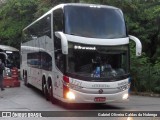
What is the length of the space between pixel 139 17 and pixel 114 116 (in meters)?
17.1

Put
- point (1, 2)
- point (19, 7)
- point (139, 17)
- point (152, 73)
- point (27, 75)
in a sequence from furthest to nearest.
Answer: point (1, 2)
point (19, 7)
point (139, 17)
point (27, 75)
point (152, 73)

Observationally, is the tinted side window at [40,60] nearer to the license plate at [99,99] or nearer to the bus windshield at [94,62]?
the bus windshield at [94,62]

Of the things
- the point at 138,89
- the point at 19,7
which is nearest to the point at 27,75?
the point at 138,89

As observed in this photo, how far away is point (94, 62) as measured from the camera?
1523 cm

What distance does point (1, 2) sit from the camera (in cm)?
5316

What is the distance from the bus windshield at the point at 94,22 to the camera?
51.1 feet

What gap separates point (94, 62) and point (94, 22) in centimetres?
170

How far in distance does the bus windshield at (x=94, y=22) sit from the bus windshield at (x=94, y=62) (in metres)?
0.57

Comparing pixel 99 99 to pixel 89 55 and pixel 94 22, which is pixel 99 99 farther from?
pixel 94 22

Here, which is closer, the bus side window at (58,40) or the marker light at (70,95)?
the marker light at (70,95)

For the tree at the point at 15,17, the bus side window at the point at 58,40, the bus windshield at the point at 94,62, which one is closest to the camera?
the bus windshield at the point at 94,62

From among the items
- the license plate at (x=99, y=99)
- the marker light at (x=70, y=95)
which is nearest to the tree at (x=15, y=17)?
the marker light at (x=70, y=95)

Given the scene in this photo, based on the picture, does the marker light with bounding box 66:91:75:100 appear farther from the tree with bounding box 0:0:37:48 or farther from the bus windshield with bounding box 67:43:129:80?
the tree with bounding box 0:0:37:48

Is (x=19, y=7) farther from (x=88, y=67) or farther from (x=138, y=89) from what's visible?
(x=88, y=67)
